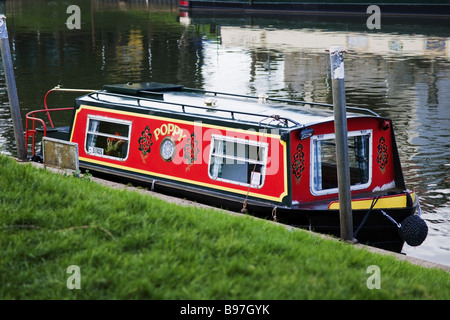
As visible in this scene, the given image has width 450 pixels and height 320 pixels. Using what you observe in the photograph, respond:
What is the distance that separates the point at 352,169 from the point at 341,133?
10.0ft

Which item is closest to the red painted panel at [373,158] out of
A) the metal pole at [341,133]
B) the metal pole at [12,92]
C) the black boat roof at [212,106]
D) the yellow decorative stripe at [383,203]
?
the black boat roof at [212,106]

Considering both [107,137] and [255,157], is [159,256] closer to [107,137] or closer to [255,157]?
[255,157]

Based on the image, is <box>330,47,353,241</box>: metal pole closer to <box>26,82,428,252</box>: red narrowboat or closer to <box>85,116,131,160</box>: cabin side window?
<box>26,82,428,252</box>: red narrowboat

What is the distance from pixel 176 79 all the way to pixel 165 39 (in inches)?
643

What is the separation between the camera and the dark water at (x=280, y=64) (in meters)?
18.6

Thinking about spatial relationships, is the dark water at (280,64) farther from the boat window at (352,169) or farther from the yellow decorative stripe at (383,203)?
the boat window at (352,169)

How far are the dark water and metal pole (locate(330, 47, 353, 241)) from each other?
132 inches

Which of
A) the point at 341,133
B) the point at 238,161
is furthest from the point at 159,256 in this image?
the point at 238,161

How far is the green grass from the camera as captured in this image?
5.69m

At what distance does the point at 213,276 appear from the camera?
19.3 ft

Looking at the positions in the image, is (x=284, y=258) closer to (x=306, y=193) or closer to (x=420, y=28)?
(x=306, y=193)
